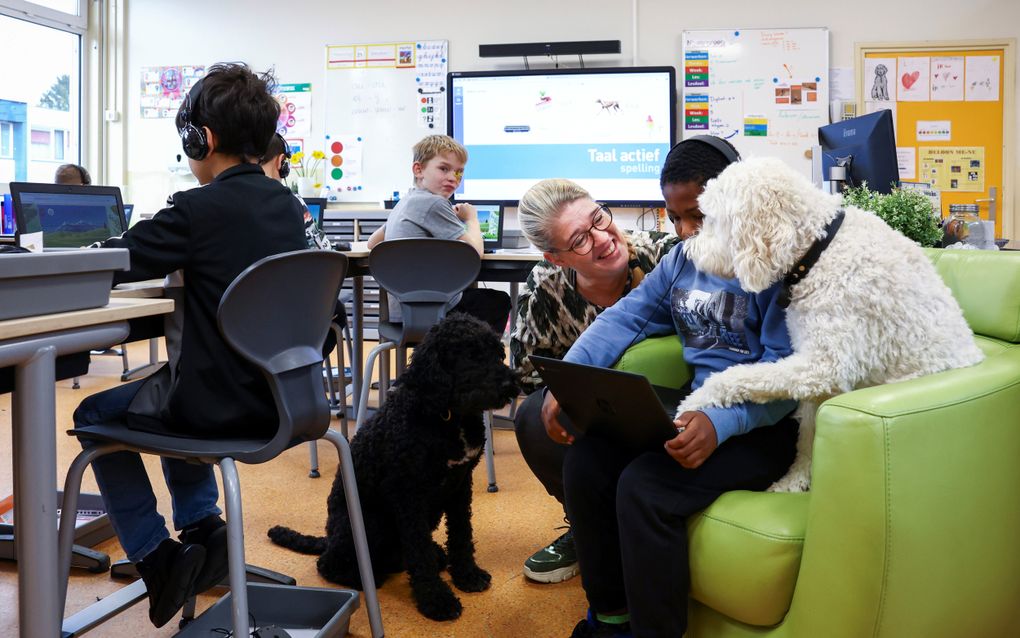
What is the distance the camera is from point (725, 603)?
47.4 inches

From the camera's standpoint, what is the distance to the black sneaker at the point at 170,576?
1396 millimetres

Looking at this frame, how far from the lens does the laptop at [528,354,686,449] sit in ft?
3.91

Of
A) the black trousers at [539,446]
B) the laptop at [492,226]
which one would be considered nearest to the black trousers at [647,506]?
the black trousers at [539,446]

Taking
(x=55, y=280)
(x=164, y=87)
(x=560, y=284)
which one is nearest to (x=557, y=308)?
(x=560, y=284)

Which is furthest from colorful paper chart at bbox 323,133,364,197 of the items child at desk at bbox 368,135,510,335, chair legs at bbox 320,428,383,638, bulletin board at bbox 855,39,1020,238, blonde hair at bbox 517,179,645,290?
chair legs at bbox 320,428,383,638

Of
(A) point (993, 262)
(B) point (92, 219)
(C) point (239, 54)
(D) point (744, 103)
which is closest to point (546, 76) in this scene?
(D) point (744, 103)

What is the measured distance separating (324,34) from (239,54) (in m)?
0.71

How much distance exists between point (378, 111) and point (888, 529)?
531cm

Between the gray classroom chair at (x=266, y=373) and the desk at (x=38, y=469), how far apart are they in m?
0.23

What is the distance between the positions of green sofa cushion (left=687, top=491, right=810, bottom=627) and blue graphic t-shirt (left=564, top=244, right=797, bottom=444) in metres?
0.12

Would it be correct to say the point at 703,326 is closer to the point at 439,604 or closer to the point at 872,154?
the point at 439,604

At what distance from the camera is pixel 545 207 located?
5.88 ft

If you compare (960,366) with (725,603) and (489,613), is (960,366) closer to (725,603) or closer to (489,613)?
(725,603)

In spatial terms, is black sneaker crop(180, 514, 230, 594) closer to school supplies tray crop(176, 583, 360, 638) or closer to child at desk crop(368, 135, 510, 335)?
school supplies tray crop(176, 583, 360, 638)
